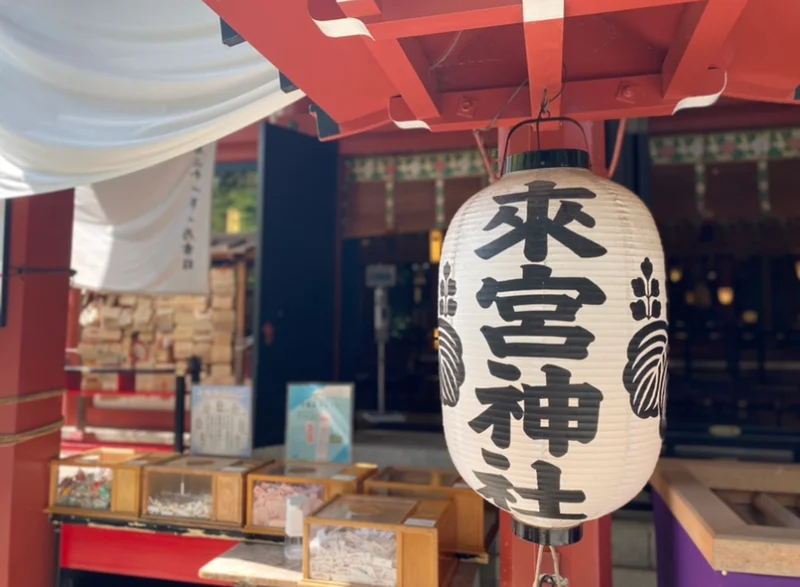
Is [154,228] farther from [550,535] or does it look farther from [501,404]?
[550,535]

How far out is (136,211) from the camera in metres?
Result: 5.50

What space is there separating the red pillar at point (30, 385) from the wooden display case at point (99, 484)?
0.11 meters

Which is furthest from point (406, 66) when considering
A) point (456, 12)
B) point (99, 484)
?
point (99, 484)

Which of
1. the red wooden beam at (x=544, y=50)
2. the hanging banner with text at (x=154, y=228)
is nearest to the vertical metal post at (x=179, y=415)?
the hanging banner with text at (x=154, y=228)

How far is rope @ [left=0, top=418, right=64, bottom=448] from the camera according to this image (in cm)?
377

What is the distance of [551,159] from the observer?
1896mm

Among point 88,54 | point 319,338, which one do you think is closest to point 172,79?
point 88,54

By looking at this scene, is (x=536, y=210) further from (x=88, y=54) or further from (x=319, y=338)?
(x=319, y=338)

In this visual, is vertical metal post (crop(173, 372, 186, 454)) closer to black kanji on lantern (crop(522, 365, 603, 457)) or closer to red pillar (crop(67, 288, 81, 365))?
red pillar (crop(67, 288, 81, 365))

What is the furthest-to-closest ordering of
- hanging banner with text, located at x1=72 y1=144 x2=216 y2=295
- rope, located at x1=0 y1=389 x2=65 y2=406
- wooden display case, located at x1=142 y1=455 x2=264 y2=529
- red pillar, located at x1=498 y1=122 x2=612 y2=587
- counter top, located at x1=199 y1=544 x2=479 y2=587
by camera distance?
hanging banner with text, located at x1=72 y1=144 x2=216 y2=295 → rope, located at x1=0 y1=389 x2=65 y2=406 → wooden display case, located at x1=142 y1=455 x2=264 y2=529 → counter top, located at x1=199 y1=544 x2=479 y2=587 → red pillar, located at x1=498 y1=122 x2=612 y2=587

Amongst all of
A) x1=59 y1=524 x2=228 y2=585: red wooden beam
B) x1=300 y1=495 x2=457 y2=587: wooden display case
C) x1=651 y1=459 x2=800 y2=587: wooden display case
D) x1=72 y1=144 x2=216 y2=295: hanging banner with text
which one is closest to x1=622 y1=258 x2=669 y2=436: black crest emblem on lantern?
x1=651 y1=459 x2=800 y2=587: wooden display case

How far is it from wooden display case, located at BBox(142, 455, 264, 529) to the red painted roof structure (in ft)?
7.84

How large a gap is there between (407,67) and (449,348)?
93 centimetres

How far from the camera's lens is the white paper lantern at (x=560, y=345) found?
166cm
